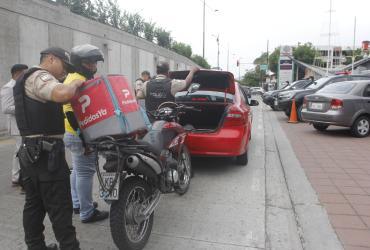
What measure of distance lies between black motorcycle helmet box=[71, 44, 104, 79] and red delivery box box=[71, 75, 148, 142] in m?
0.48

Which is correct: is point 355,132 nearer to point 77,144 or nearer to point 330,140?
point 330,140

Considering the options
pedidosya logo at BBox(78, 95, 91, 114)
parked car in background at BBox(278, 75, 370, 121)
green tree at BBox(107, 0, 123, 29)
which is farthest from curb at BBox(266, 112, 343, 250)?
green tree at BBox(107, 0, 123, 29)

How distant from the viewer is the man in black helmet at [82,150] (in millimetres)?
3709

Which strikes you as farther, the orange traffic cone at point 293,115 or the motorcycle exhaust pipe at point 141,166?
the orange traffic cone at point 293,115

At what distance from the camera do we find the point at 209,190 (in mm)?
5453

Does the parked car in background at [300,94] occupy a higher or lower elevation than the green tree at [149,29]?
lower

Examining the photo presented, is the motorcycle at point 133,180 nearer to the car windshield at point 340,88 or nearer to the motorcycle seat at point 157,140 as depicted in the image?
the motorcycle seat at point 157,140

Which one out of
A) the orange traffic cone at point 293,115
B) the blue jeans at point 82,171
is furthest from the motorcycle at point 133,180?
the orange traffic cone at point 293,115

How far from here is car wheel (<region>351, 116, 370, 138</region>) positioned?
10.0 m

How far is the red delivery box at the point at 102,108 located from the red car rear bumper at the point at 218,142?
2.76 m

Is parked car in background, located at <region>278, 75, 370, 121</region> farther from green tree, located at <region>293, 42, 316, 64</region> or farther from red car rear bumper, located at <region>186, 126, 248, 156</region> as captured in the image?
green tree, located at <region>293, 42, 316, 64</region>

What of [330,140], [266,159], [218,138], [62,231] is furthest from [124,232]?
[330,140]

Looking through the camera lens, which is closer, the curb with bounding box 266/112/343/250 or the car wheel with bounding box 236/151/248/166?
the curb with bounding box 266/112/343/250

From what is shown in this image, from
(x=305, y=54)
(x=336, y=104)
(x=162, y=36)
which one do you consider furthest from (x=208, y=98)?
(x=305, y=54)
